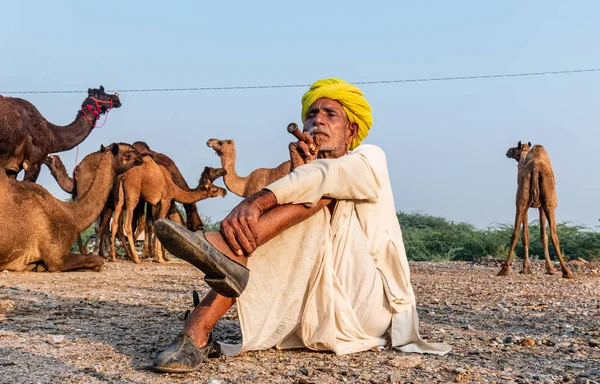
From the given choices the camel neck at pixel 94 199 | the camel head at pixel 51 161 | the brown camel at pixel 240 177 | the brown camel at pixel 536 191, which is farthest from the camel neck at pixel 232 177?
the brown camel at pixel 536 191

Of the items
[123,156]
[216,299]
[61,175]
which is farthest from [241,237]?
[61,175]

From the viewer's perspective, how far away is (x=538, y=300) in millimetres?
7141

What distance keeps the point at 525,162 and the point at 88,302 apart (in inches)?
318

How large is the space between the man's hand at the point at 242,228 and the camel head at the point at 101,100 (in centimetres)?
1437

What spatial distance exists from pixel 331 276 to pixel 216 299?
0.58 m

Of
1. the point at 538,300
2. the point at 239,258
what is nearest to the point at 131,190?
the point at 538,300

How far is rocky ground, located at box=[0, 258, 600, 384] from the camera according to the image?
3160 mm

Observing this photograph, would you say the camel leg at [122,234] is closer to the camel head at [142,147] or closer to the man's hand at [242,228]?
the camel head at [142,147]

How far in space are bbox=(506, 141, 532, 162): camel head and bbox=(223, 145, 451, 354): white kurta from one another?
9.68 meters

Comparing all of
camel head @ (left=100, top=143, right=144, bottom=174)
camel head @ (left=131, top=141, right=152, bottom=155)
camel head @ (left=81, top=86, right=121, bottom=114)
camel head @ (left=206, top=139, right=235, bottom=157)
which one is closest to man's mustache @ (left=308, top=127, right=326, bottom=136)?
camel head @ (left=100, top=143, right=144, bottom=174)

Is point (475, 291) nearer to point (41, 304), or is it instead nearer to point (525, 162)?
point (525, 162)

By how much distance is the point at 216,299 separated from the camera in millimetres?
3309

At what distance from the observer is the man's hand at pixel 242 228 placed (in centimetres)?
312

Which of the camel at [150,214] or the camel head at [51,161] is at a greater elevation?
the camel head at [51,161]
